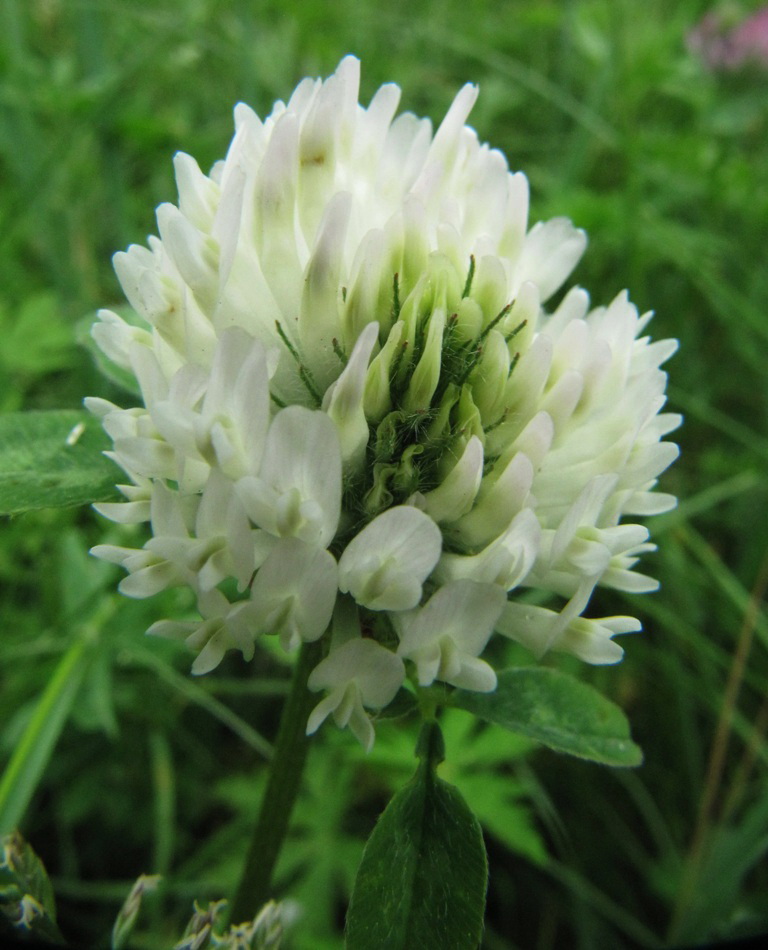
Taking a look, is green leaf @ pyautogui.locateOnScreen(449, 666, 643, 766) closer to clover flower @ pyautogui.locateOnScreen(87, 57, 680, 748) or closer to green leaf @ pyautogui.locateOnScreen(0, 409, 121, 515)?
clover flower @ pyautogui.locateOnScreen(87, 57, 680, 748)

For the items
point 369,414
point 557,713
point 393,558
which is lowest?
point 557,713

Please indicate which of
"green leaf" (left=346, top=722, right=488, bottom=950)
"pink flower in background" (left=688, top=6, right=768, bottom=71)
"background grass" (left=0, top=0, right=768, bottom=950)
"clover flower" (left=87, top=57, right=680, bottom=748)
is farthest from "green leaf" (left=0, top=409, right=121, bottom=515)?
"pink flower in background" (left=688, top=6, right=768, bottom=71)

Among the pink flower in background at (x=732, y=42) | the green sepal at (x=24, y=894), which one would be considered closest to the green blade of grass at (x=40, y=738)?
the green sepal at (x=24, y=894)

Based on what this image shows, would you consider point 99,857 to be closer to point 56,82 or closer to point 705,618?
point 705,618

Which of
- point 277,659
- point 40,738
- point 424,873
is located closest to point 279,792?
point 424,873

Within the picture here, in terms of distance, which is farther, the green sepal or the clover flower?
the green sepal

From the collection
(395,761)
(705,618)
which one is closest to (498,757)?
(395,761)

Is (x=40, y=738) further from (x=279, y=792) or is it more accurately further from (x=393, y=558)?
(x=393, y=558)
